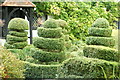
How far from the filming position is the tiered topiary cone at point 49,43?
10.1 feet

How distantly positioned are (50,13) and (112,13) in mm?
1416

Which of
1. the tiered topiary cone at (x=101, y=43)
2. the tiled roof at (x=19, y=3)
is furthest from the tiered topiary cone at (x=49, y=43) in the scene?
the tiled roof at (x=19, y=3)

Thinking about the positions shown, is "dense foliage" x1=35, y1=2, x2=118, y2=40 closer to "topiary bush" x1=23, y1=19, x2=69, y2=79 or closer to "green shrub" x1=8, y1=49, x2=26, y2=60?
"green shrub" x1=8, y1=49, x2=26, y2=60

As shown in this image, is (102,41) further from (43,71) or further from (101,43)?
(43,71)

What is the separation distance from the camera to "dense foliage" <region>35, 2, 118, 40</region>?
184 inches

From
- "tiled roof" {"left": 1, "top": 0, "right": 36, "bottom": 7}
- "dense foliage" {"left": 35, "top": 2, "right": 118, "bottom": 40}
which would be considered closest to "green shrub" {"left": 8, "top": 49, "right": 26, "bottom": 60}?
"tiled roof" {"left": 1, "top": 0, "right": 36, "bottom": 7}

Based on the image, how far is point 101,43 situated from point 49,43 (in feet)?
2.47

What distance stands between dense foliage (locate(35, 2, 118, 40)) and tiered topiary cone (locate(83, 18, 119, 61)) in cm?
186

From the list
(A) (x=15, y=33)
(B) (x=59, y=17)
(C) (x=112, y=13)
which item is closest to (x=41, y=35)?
(A) (x=15, y=33)

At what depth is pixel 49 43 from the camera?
10.1 ft

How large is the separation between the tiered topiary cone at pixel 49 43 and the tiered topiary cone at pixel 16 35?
38.7 inches

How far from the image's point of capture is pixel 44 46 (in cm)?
309

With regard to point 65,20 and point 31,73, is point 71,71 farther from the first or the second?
point 65,20

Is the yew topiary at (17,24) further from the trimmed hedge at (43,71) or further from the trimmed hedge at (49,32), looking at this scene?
the trimmed hedge at (43,71)
